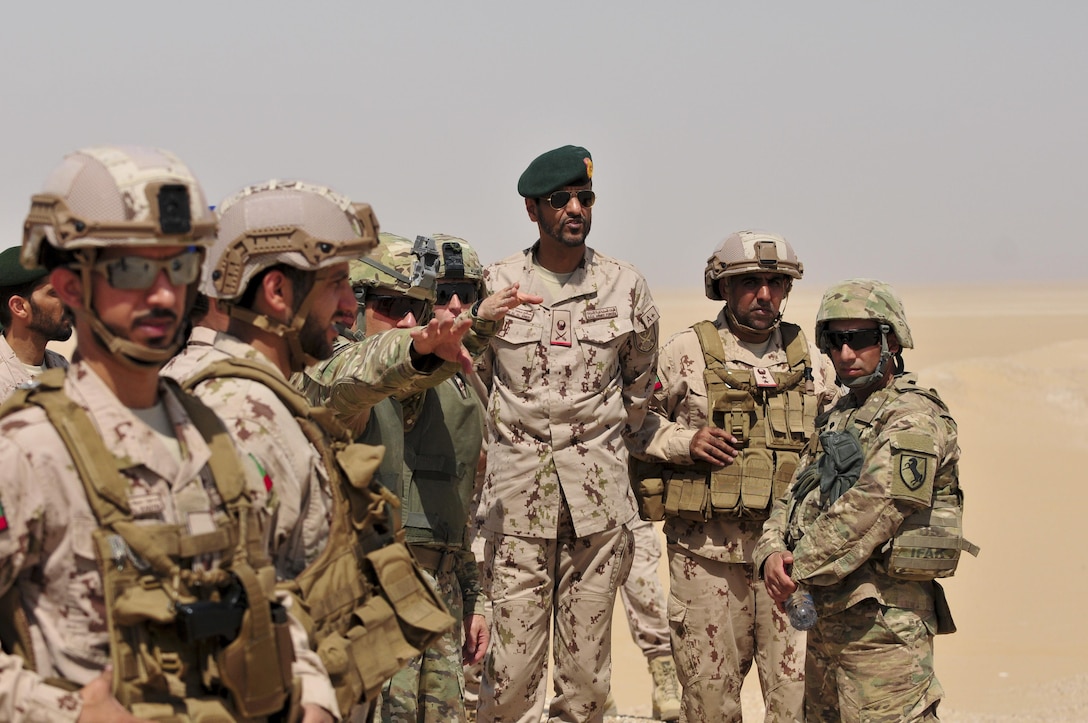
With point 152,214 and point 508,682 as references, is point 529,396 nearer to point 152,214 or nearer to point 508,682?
point 508,682

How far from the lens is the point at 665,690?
368 inches

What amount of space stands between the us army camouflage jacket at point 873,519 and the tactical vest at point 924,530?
0.8 inches

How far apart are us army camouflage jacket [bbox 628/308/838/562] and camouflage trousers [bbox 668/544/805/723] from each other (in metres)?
0.11

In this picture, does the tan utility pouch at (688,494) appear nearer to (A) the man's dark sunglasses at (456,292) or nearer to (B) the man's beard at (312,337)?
(A) the man's dark sunglasses at (456,292)

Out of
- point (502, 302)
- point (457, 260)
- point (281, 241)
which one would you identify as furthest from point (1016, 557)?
point (281, 241)

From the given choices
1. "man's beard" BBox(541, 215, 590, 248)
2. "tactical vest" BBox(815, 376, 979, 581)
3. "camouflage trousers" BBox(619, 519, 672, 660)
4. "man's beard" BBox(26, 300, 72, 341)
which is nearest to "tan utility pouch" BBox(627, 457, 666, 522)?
"man's beard" BBox(541, 215, 590, 248)

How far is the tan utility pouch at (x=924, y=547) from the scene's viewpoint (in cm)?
573

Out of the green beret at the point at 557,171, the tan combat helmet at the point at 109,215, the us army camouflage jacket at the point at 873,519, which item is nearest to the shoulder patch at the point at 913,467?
the us army camouflage jacket at the point at 873,519

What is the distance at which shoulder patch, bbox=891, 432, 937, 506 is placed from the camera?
223 inches

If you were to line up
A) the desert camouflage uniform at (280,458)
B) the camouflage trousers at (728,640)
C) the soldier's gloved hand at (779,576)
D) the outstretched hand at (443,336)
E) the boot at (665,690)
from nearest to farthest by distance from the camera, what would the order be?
the desert camouflage uniform at (280,458) → the outstretched hand at (443,336) → the soldier's gloved hand at (779,576) → the camouflage trousers at (728,640) → the boot at (665,690)

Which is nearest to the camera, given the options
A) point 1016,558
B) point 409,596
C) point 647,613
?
point 409,596

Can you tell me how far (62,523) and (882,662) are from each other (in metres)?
3.91

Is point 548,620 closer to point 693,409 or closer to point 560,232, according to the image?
point 693,409

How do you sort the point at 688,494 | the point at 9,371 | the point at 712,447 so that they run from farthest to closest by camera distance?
the point at 688,494
the point at 712,447
the point at 9,371
